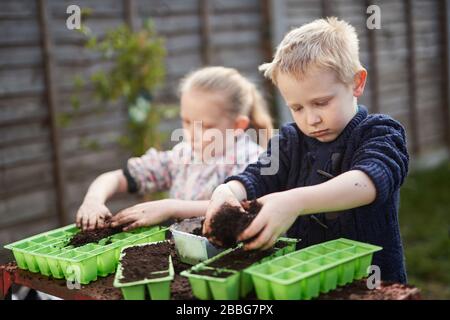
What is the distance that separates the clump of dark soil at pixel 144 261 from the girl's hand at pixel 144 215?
245 millimetres

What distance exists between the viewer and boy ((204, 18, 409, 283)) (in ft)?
6.14

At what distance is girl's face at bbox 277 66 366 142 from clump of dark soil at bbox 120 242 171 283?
23.4 inches

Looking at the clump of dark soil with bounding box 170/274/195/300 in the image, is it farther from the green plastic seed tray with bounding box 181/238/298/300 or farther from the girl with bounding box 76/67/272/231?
the girl with bounding box 76/67/272/231

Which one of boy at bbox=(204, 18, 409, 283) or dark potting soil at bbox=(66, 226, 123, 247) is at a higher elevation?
boy at bbox=(204, 18, 409, 283)

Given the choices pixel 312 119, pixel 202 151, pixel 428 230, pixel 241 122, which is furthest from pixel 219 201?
pixel 428 230

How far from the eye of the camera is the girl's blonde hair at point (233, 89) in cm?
288

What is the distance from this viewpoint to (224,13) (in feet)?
19.1

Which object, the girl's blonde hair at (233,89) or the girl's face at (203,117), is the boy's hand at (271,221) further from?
the girl's blonde hair at (233,89)

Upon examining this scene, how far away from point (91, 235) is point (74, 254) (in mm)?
218

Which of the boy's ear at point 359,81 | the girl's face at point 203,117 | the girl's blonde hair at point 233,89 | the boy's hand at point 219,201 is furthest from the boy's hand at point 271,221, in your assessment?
the girl's blonde hair at point 233,89

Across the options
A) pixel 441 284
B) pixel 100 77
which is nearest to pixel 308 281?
pixel 441 284

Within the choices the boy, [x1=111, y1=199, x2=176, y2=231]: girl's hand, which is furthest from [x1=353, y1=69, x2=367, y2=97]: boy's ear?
[x1=111, y1=199, x2=176, y2=231]: girl's hand

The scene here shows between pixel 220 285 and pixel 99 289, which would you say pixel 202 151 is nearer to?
pixel 99 289

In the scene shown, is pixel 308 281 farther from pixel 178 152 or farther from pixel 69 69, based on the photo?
pixel 69 69
